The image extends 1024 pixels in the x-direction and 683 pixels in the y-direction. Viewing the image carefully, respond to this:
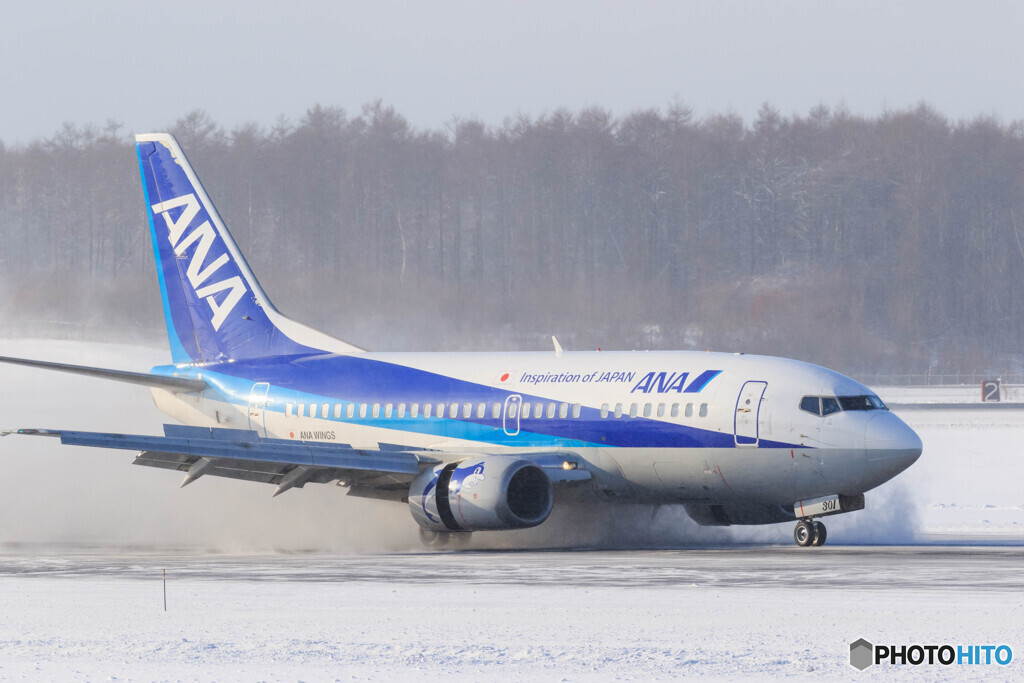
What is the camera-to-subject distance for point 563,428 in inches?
1196

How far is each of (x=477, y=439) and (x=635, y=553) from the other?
4.55 m

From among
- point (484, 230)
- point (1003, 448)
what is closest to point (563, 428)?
point (1003, 448)

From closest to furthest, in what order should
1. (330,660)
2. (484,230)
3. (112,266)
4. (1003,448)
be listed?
(330,660) < (1003,448) < (112,266) < (484,230)

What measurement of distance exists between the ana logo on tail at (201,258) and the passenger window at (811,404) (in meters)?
13.9

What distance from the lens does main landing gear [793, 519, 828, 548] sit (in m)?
29.0

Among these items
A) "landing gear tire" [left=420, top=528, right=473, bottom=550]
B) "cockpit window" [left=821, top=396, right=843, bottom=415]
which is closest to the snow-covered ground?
"landing gear tire" [left=420, top=528, right=473, bottom=550]

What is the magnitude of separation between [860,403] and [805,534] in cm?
268

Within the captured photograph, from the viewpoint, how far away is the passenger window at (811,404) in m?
28.3

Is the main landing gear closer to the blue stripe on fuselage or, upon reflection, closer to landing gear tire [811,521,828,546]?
landing gear tire [811,521,828,546]

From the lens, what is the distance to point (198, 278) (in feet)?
119

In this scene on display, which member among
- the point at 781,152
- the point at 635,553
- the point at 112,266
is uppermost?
the point at 781,152

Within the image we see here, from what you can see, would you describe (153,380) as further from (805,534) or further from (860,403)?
(860,403)

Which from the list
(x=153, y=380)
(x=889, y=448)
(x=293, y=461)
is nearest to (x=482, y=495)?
(x=293, y=461)

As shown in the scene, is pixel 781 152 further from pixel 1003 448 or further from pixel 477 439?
pixel 477 439
